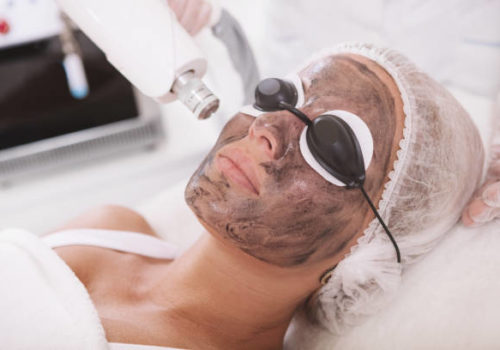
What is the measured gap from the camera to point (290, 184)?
707mm

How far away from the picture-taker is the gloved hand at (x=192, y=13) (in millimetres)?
895

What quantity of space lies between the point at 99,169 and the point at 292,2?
0.90 meters

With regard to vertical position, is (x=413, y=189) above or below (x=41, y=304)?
above

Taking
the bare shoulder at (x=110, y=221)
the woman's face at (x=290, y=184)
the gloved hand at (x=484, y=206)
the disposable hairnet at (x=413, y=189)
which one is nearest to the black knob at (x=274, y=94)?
the woman's face at (x=290, y=184)

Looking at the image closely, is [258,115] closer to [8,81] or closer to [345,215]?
[345,215]

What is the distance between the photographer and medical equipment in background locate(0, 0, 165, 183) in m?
1.29

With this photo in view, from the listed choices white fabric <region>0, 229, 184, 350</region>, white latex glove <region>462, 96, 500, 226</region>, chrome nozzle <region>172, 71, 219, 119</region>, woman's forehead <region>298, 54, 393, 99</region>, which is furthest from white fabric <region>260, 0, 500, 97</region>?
white fabric <region>0, 229, 184, 350</region>

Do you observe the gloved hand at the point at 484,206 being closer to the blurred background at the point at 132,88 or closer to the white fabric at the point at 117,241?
the blurred background at the point at 132,88

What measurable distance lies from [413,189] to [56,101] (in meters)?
1.15

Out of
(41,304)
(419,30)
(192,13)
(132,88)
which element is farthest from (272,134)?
(132,88)

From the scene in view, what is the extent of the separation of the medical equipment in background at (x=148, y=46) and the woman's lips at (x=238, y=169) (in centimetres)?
8

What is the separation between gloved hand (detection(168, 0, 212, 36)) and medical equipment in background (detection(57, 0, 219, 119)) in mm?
163

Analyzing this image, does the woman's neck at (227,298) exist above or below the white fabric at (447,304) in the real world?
below

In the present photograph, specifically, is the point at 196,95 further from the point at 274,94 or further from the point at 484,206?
the point at 484,206
